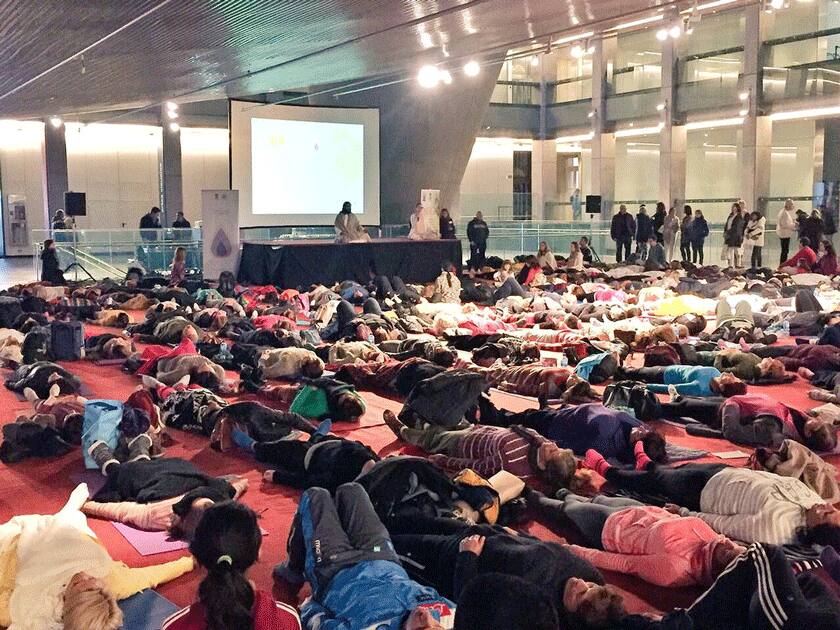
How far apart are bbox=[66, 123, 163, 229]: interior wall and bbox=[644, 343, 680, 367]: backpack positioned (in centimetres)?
2273

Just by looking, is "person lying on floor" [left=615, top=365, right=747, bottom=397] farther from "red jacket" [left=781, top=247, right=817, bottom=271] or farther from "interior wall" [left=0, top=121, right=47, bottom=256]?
"interior wall" [left=0, top=121, right=47, bottom=256]

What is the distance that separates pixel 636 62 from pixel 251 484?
88.8 ft

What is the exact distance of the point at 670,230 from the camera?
21.1 metres

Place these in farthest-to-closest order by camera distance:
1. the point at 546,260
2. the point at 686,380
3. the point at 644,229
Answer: the point at 644,229
the point at 546,260
the point at 686,380

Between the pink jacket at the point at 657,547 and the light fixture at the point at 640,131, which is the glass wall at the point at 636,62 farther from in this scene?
the pink jacket at the point at 657,547

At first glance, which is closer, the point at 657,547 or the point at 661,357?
the point at 657,547

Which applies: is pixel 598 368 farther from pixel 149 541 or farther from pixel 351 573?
pixel 351 573

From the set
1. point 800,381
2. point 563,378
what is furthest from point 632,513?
point 800,381

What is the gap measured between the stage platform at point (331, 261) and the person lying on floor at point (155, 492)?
1015cm

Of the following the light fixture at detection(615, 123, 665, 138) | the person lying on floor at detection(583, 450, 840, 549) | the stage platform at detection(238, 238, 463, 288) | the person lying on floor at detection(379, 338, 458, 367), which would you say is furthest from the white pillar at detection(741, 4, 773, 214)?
the person lying on floor at detection(583, 450, 840, 549)

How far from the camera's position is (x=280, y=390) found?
7.20 metres

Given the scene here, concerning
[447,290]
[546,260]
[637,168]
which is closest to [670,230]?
[546,260]

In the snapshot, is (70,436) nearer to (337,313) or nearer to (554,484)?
(554,484)

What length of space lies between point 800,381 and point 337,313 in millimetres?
4797
